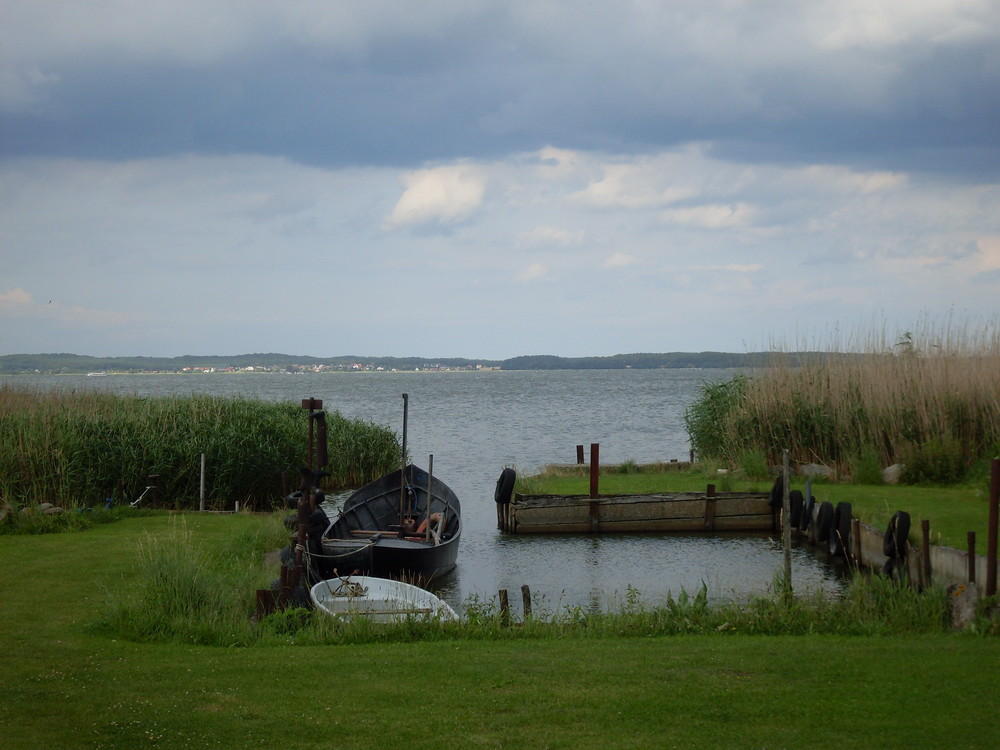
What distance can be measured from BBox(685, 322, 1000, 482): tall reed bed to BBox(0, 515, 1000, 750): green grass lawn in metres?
13.7

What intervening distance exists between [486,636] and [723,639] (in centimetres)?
242

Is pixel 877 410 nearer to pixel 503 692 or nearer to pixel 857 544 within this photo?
pixel 857 544

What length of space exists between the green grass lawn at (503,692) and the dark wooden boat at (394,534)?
215 inches

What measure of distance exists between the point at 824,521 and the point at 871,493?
3103mm

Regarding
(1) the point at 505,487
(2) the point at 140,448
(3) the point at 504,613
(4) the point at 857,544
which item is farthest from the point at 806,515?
(2) the point at 140,448

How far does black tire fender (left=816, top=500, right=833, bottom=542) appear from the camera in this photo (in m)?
17.7

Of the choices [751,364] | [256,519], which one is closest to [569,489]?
[751,364]

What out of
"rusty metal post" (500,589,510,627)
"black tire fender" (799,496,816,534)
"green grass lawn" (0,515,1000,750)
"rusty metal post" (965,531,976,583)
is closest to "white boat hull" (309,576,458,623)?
"rusty metal post" (500,589,510,627)

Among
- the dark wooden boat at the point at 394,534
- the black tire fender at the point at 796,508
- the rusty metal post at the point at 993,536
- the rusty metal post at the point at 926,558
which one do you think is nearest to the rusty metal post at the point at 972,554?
the rusty metal post at the point at 993,536

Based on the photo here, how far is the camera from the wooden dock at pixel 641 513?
2102 cm

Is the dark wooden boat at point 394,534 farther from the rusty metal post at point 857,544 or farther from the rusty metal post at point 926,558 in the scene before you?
the rusty metal post at point 926,558

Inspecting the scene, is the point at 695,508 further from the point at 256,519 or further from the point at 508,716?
the point at 508,716

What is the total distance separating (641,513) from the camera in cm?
2127

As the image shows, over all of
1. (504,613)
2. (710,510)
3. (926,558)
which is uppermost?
(926,558)
